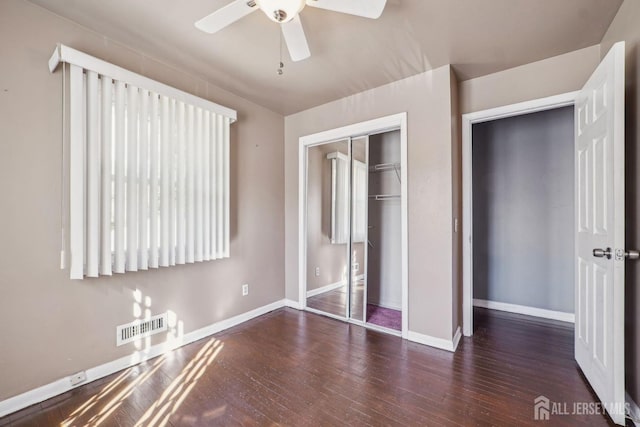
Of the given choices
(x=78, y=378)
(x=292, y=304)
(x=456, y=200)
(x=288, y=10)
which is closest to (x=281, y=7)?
(x=288, y=10)

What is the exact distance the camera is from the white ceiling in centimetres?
192

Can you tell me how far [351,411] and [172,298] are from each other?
6.02ft

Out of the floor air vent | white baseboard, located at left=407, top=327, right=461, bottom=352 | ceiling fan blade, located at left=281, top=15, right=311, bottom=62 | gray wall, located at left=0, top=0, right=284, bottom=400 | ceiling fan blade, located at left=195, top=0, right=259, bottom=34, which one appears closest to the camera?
ceiling fan blade, located at left=195, top=0, right=259, bottom=34

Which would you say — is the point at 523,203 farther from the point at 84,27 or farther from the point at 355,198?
the point at 84,27

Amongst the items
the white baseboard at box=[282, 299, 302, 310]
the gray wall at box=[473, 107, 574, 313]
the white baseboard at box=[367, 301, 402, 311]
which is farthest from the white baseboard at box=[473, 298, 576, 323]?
the white baseboard at box=[282, 299, 302, 310]

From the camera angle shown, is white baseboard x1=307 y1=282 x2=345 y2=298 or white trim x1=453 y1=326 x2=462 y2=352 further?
white baseboard x1=307 y1=282 x2=345 y2=298

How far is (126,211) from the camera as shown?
2.26 m

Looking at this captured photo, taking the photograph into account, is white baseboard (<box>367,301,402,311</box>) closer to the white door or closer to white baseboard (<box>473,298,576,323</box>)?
white baseboard (<box>473,298,576,323</box>)

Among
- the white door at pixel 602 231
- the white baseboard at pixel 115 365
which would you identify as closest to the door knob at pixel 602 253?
the white door at pixel 602 231

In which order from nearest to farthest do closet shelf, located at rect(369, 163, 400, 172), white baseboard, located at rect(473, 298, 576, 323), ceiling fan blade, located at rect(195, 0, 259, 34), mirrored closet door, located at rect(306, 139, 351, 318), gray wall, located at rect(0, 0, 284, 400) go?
ceiling fan blade, located at rect(195, 0, 259, 34), gray wall, located at rect(0, 0, 284, 400), white baseboard, located at rect(473, 298, 576, 323), closet shelf, located at rect(369, 163, 400, 172), mirrored closet door, located at rect(306, 139, 351, 318)

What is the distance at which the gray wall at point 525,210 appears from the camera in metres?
3.43

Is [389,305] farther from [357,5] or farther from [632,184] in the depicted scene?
[357,5]

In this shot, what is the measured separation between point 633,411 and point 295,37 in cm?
301

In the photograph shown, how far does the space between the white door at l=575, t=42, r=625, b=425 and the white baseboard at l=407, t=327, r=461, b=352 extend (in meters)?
0.88
